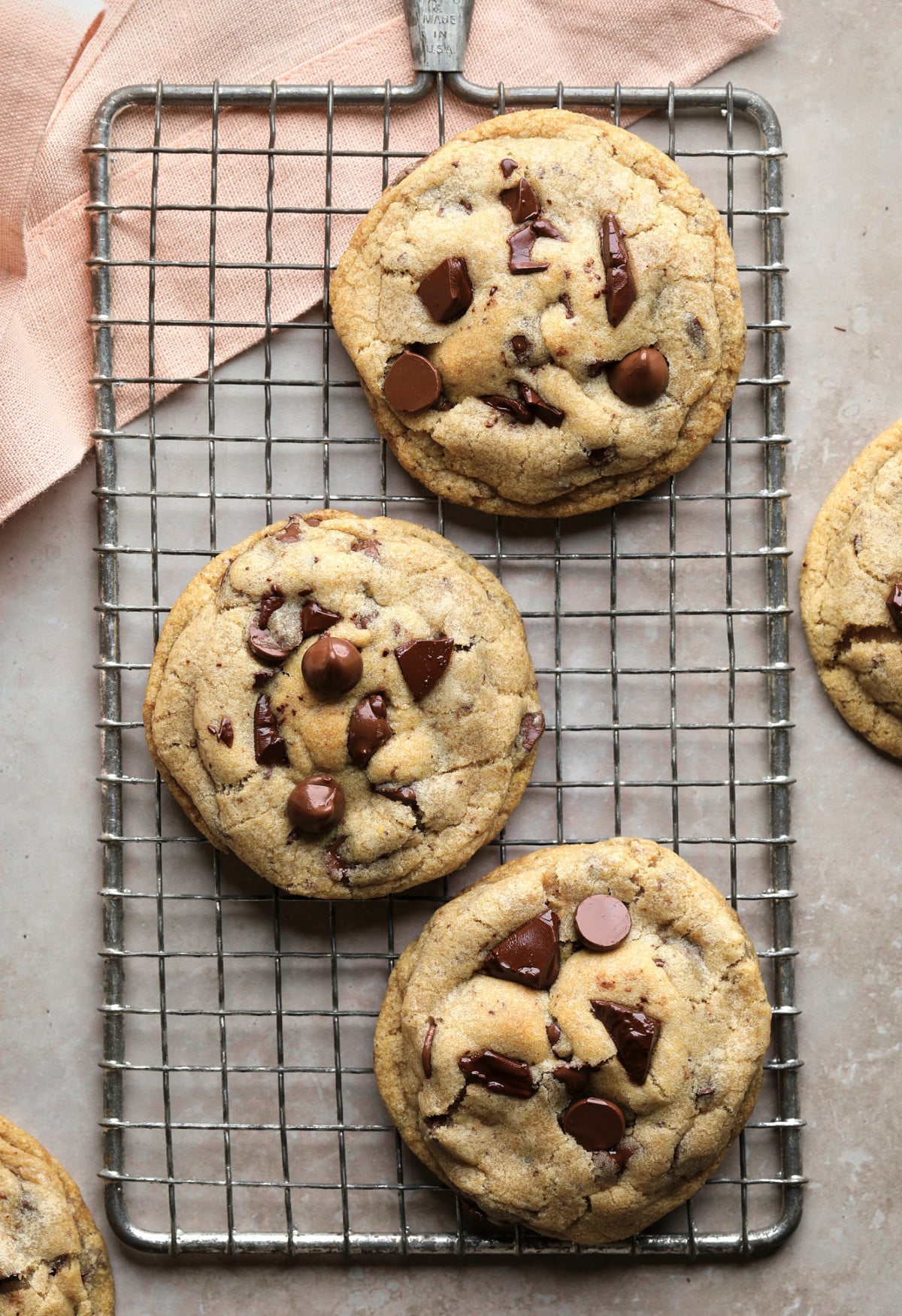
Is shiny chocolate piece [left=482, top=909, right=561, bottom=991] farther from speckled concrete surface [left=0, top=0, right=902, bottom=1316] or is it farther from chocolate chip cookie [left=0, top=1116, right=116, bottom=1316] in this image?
chocolate chip cookie [left=0, top=1116, right=116, bottom=1316]

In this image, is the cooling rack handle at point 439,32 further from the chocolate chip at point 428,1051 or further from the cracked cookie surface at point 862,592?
the chocolate chip at point 428,1051

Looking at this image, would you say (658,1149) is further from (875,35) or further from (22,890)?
(875,35)

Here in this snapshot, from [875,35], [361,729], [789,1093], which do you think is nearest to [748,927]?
[789,1093]

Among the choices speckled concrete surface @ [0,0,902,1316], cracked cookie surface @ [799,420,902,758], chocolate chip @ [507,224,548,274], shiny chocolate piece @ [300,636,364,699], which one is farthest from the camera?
speckled concrete surface @ [0,0,902,1316]

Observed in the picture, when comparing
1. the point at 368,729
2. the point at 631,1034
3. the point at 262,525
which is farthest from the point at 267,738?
the point at 631,1034

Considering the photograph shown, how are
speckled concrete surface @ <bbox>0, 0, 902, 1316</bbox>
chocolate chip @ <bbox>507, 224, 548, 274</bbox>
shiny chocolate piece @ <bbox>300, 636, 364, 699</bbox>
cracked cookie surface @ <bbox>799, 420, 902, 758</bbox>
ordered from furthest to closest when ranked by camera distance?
speckled concrete surface @ <bbox>0, 0, 902, 1316</bbox> → cracked cookie surface @ <bbox>799, 420, 902, 758</bbox> → chocolate chip @ <bbox>507, 224, 548, 274</bbox> → shiny chocolate piece @ <bbox>300, 636, 364, 699</bbox>

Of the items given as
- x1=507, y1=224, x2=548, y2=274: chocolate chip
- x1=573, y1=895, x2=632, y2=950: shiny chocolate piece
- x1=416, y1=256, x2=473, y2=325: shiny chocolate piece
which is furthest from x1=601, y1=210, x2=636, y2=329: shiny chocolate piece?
x1=573, y1=895, x2=632, y2=950: shiny chocolate piece

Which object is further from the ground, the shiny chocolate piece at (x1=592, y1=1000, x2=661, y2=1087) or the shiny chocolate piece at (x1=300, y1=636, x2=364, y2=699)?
the shiny chocolate piece at (x1=300, y1=636, x2=364, y2=699)
